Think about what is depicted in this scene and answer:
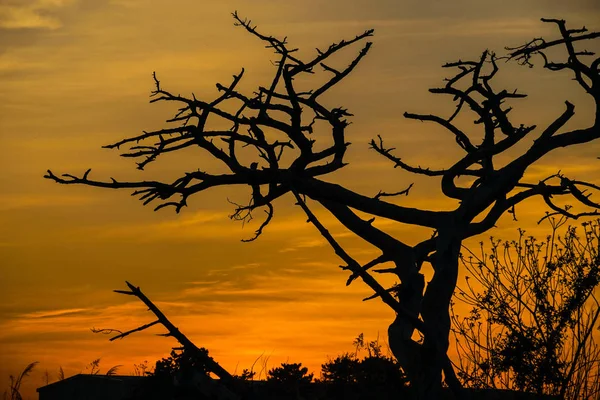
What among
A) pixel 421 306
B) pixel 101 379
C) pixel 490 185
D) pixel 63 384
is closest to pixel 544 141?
pixel 490 185

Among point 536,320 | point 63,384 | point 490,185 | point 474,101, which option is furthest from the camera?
point 63,384

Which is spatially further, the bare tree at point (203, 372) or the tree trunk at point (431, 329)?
the tree trunk at point (431, 329)

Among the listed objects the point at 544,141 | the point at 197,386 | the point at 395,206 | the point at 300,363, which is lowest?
the point at 197,386

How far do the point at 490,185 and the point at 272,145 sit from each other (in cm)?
327

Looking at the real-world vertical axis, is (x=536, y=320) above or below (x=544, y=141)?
below

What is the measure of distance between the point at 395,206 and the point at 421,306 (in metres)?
1.90

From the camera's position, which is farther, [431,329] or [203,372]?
[431,329]

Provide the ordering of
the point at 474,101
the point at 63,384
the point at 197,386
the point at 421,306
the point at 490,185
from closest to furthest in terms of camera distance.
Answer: the point at 197,386
the point at 421,306
the point at 490,185
the point at 474,101
the point at 63,384

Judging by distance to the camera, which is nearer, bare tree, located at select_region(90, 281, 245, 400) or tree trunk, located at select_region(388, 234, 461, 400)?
bare tree, located at select_region(90, 281, 245, 400)

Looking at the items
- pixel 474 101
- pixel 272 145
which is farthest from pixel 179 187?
pixel 474 101

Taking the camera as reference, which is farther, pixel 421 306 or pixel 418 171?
pixel 418 171

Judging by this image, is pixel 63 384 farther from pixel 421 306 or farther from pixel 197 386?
pixel 197 386

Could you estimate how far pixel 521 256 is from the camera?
52.9 feet

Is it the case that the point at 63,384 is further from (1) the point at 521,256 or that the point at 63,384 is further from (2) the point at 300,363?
(1) the point at 521,256
